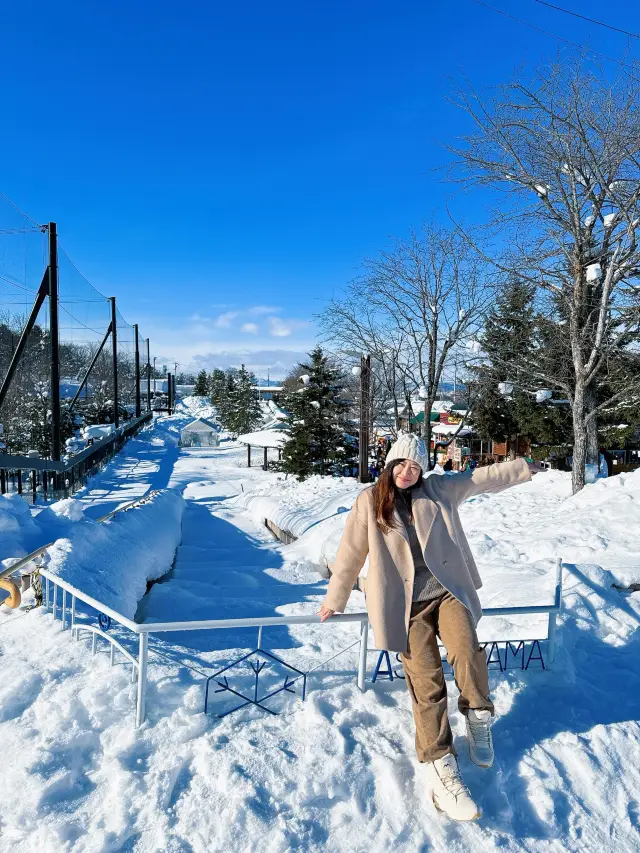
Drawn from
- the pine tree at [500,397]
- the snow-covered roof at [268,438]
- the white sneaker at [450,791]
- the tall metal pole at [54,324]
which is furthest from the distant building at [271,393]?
the white sneaker at [450,791]

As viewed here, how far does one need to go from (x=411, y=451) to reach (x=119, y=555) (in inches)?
168

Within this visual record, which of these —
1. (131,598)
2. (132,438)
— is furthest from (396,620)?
(132,438)

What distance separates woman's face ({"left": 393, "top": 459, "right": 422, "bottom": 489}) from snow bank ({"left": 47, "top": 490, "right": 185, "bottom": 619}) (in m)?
3.05

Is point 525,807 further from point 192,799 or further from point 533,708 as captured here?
point 192,799

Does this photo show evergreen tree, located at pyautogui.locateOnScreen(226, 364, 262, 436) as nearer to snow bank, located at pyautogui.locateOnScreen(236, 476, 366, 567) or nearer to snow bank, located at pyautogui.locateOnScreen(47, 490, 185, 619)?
snow bank, located at pyautogui.locateOnScreen(236, 476, 366, 567)

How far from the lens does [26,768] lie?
2244 mm

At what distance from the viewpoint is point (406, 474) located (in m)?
2.49

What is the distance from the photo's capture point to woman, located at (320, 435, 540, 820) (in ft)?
7.51

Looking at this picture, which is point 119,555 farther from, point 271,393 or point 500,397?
point 271,393

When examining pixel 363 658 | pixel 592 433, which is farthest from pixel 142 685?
pixel 592 433

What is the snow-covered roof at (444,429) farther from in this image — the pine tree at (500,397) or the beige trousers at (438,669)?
the beige trousers at (438,669)

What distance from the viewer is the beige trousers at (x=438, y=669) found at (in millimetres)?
2225

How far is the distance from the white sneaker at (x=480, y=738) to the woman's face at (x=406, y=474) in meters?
1.02

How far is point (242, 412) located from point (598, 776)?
43.3 m
